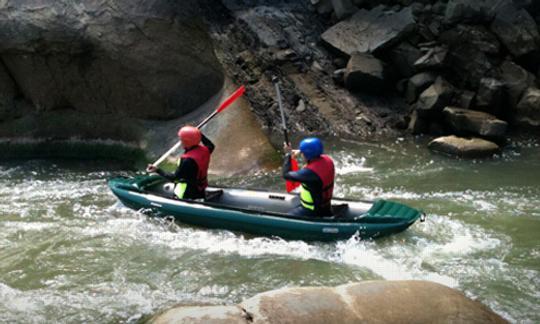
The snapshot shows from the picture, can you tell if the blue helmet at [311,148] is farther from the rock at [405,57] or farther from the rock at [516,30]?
the rock at [516,30]

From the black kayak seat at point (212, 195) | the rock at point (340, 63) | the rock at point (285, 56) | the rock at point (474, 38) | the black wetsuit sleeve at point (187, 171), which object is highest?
the rock at point (474, 38)

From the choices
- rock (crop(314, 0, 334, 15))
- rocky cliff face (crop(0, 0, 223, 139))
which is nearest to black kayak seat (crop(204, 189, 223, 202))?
rocky cliff face (crop(0, 0, 223, 139))

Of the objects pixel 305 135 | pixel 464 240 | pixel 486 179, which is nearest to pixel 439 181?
pixel 486 179

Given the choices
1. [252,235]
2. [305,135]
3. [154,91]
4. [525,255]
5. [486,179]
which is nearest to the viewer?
[525,255]

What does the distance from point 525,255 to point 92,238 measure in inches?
193

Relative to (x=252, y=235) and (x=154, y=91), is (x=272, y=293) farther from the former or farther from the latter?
(x=154, y=91)

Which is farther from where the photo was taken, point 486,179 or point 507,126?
point 507,126

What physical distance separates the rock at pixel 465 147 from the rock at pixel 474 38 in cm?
234

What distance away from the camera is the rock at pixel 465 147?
10.3 meters

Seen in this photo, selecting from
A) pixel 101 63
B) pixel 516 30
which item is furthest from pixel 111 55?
pixel 516 30

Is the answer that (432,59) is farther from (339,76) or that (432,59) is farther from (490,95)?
(339,76)

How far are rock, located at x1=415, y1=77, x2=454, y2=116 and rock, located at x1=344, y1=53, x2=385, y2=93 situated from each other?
112 cm

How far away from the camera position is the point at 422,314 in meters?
4.23

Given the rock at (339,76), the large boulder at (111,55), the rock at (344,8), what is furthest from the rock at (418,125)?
the large boulder at (111,55)
